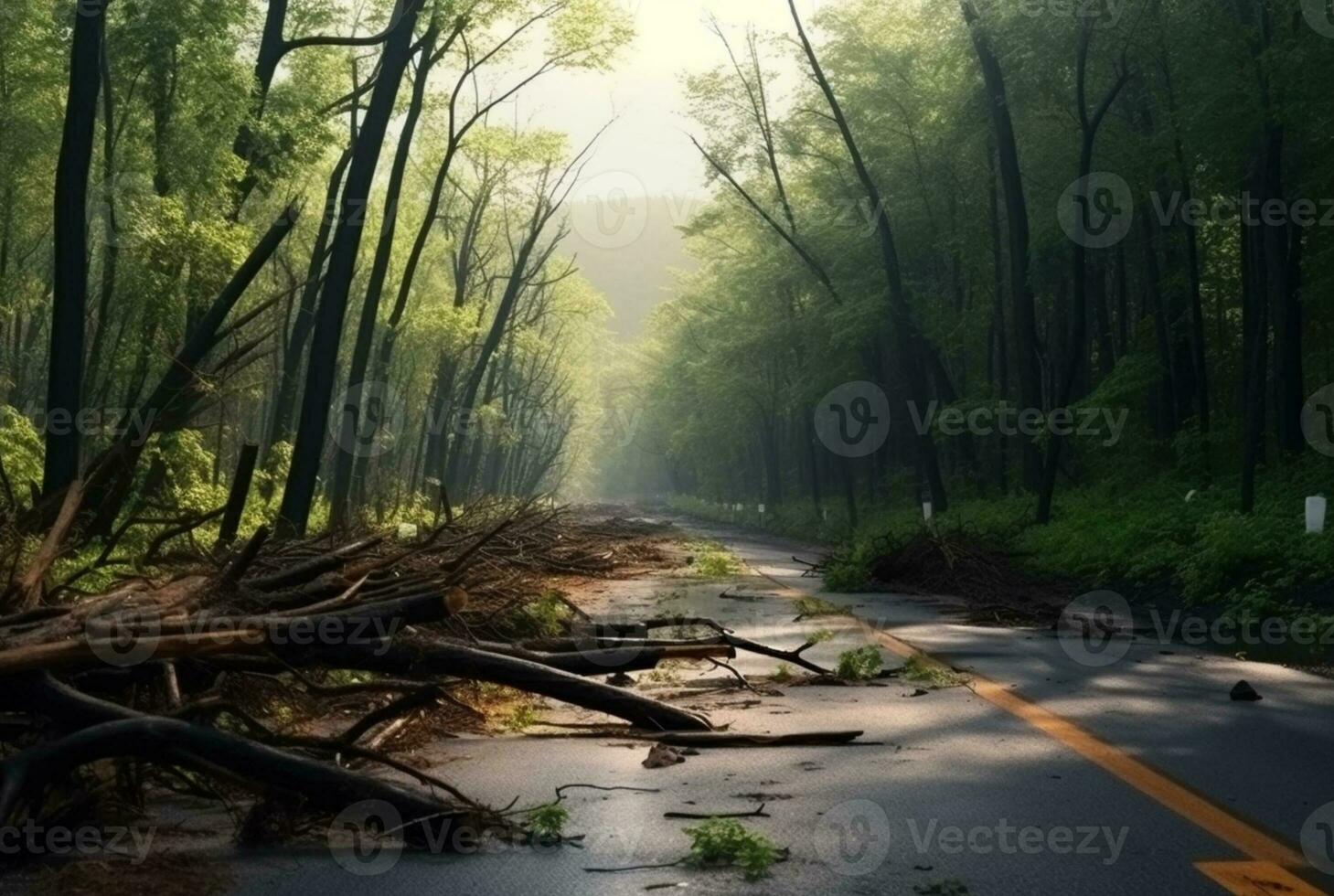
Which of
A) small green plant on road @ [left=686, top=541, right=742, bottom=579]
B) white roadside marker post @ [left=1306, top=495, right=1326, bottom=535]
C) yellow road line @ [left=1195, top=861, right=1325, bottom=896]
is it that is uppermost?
white roadside marker post @ [left=1306, top=495, right=1326, bottom=535]

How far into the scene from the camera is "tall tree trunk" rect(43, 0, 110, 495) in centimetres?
1755

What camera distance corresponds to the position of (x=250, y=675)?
24.2ft

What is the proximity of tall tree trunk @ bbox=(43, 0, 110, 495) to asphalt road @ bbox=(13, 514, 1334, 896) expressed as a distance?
9.84 m

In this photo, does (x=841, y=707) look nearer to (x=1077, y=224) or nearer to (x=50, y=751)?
(x=50, y=751)

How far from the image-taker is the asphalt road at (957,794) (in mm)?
5012

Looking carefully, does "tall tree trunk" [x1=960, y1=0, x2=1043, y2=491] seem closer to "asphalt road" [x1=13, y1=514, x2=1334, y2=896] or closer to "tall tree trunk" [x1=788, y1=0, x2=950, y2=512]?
"tall tree trunk" [x1=788, y1=0, x2=950, y2=512]

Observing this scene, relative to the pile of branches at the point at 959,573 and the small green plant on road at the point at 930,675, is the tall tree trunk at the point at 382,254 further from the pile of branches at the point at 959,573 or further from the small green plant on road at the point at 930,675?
the small green plant on road at the point at 930,675

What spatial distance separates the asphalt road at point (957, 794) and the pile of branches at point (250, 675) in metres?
0.29

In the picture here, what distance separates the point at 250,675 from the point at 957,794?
3.39 metres

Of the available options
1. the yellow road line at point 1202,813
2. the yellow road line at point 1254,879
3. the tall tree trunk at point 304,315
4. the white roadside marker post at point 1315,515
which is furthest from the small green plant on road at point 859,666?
the tall tree trunk at point 304,315

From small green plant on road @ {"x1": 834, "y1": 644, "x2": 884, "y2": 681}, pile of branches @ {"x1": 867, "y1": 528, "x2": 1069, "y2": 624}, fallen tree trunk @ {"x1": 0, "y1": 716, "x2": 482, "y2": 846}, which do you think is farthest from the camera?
pile of branches @ {"x1": 867, "y1": 528, "x2": 1069, "y2": 624}

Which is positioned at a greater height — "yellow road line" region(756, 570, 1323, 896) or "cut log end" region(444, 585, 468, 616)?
"cut log end" region(444, 585, 468, 616)

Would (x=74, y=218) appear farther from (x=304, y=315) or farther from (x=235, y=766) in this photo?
(x=304, y=315)

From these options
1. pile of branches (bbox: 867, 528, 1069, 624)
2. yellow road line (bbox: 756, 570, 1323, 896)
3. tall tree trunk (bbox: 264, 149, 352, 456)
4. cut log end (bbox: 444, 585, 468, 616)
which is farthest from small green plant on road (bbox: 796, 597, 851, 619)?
tall tree trunk (bbox: 264, 149, 352, 456)
